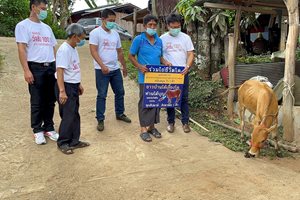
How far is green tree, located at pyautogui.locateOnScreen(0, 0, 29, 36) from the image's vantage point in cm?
1639

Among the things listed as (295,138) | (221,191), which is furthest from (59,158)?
(295,138)

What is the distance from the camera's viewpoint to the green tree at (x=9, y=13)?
16.4 metres

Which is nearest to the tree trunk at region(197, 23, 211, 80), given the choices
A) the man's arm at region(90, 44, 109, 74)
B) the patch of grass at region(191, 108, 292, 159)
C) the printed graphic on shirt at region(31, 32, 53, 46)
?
the patch of grass at region(191, 108, 292, 159)

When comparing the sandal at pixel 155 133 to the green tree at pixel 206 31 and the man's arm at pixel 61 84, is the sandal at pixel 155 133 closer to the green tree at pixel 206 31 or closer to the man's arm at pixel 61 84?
the man's arm at pixel 61 84

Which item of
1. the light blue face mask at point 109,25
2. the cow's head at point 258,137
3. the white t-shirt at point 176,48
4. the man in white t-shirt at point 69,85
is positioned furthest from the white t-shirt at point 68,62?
the cow's head at point 258,137

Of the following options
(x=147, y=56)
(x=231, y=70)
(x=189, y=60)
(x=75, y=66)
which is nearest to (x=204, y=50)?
(x=231, y=70)

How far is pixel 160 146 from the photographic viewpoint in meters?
4.84

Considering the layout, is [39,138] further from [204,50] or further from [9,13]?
[9,13]

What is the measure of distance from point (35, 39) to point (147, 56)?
1587mm

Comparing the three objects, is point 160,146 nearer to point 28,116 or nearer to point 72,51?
point 72,51

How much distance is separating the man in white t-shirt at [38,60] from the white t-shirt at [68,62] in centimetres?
35

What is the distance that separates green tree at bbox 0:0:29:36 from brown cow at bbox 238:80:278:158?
14276mm

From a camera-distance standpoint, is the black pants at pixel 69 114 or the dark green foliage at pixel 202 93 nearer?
the black pants at pixel 69 114

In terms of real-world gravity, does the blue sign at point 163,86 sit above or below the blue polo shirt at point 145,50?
below
